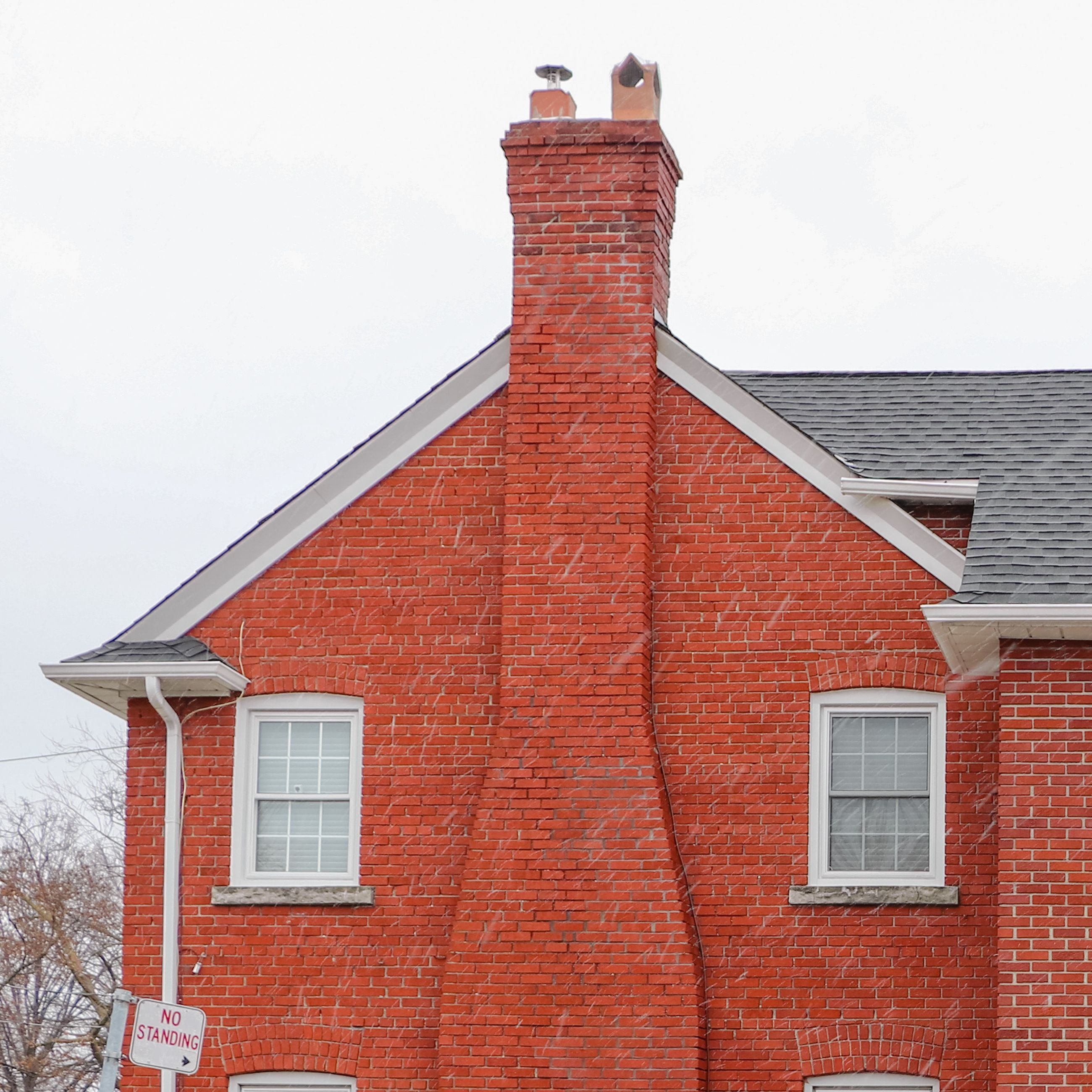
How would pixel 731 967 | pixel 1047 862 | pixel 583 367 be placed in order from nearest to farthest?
pixel 1047 862, pixel 731 967, pixel 583 367

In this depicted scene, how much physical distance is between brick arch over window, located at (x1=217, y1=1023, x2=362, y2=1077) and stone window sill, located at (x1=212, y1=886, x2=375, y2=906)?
918 millimetres

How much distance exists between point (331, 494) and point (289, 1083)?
463cm

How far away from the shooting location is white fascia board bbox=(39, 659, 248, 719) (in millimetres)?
14297

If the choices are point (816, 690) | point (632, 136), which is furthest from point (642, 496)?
point (632, 136)

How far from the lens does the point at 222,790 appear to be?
14.8 meters

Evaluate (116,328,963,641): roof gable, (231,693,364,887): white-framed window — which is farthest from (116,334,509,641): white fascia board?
(231,693,364,887): white-framed window

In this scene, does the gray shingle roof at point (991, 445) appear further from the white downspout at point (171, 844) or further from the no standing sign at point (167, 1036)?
the no standing sign at point (167, 1036)

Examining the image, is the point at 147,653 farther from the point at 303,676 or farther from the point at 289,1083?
the point at 289,1083

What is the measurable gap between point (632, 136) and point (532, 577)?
12.2 feet

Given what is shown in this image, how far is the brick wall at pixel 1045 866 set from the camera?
40.9ft

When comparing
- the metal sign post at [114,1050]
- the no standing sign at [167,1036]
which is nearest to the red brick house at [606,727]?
the no standing sign at [167,1036]

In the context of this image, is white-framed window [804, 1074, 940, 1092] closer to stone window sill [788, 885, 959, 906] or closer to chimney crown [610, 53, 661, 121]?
stone window sill [788, 885, 959, 906]

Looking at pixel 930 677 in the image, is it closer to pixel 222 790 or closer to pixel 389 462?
pixel 389 462

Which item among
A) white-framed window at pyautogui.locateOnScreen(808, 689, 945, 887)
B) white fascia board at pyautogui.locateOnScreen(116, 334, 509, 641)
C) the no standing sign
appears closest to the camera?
the no standing sign
